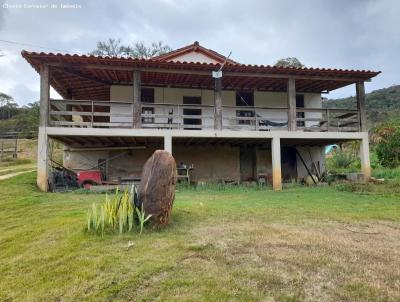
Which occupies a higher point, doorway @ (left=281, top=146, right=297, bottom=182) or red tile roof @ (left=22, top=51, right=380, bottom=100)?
red tile roof @ (left=22, top=51, right=380, bottom=100)

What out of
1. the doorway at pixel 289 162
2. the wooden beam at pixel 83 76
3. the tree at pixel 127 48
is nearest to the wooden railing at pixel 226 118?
the wooden beam at pixel 83 76

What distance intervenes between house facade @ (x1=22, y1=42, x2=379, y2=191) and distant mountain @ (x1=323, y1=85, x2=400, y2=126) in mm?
27264

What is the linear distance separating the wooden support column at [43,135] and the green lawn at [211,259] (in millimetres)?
4505

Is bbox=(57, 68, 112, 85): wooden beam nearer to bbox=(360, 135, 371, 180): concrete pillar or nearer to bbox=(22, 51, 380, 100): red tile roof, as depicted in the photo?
bbox=(22, 51, 380, 100): red tile roof

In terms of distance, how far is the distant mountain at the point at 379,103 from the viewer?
40284 millimetres

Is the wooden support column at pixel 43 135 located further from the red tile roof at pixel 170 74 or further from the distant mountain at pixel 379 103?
the distant mountain at pixel 379 103

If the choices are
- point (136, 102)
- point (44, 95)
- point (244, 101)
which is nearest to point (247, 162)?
point (244, 101)

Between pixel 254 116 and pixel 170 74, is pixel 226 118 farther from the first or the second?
pixel 170 74

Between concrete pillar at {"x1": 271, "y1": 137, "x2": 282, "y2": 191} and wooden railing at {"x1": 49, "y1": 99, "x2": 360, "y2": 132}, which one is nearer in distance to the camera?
concrete pillar at {"x1": 271, "y1": 137, "x2": 282, "y2": 191}

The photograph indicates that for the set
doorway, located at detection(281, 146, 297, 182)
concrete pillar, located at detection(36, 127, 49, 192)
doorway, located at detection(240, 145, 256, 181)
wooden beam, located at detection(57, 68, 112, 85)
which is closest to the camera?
concrete pillar, located at detection(36, 127, 49, 192)

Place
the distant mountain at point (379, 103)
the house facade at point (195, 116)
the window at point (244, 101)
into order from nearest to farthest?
the house facade at point (195, 116) → the window at point (244, 101) → the distant mountain at point (379, 103)

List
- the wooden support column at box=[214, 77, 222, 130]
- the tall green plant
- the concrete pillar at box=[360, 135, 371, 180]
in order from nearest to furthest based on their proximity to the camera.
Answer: the tall green plant → the wooden support column at box=[214, 77, 222, 130] → the concrete pillar at box=[360, 135, 371, 180]

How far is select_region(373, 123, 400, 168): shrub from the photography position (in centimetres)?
1745

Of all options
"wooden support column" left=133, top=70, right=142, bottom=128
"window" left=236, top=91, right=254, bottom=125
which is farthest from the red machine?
"window" left=236, top=91, right=254, bottom=125
